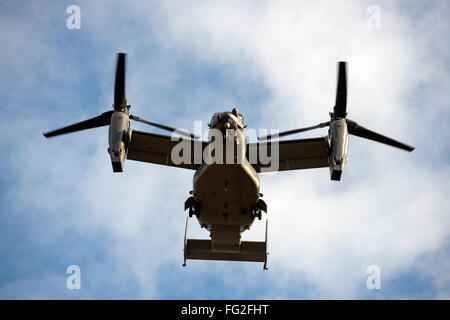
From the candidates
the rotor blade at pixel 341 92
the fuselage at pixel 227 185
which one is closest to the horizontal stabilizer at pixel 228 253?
the fuselage at pixel 227 185

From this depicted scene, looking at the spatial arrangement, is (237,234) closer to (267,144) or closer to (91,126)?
(267,144)

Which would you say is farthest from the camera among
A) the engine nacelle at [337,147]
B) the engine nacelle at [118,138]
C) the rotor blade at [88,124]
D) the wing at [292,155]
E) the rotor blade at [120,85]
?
the wing at [292,155]

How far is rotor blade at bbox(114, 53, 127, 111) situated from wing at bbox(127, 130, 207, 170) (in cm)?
142

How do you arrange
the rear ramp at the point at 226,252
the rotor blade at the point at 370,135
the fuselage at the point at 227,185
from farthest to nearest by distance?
the rear ramp at the point at 226,252
the rotor blade at the point at 370,135
the fuselage at the point at 227,185

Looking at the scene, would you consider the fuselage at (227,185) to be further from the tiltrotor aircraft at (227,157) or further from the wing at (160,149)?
the wing at (160,149)

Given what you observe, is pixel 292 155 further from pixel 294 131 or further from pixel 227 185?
pixel 227 185

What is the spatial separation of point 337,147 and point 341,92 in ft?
7.33

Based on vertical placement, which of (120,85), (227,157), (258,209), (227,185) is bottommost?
(258,209)

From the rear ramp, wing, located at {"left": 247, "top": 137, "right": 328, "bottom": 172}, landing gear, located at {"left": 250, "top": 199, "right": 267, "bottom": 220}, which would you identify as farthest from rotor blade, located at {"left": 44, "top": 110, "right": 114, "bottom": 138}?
landing gear, located at {"left": 250, "top": 199, "right": 267, "bottom": 220}

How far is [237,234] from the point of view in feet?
72.7

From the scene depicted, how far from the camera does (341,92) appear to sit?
19734 millimetres


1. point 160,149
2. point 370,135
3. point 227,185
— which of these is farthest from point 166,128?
point 370,135

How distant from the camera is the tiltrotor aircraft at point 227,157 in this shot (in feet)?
62.1

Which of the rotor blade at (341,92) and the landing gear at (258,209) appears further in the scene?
the landing gear at (258,209)
